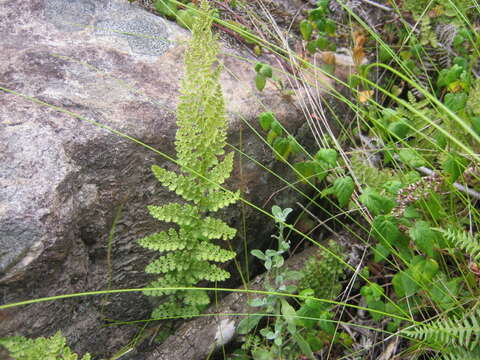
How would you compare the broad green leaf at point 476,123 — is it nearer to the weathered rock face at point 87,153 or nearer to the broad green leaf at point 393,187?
the broad green leaf at point 393,187

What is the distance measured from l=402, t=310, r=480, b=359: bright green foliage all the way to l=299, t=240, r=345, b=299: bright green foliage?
61cm

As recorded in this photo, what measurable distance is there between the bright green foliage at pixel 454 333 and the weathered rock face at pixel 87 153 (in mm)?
1102

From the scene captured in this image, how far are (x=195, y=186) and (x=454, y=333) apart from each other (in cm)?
129

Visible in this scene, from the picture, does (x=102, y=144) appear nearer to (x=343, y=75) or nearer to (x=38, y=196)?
(x=38, y=196)

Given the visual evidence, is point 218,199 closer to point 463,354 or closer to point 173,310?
point 173,310

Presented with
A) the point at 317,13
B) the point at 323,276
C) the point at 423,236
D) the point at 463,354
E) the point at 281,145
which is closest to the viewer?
the point at 463,354

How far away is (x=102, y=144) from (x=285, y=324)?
1243mm

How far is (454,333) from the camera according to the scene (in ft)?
6.08

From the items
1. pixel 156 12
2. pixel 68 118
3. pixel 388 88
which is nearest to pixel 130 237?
pixel 68 118

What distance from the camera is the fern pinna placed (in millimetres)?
1986

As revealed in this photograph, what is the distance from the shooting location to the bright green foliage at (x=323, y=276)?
2.47 metres

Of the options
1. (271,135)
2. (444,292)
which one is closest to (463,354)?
(444,292)

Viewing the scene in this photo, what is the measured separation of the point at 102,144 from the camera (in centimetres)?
212

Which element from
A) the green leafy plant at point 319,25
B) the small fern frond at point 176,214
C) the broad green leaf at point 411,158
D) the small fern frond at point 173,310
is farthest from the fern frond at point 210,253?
the green leafy plant at point 319,25
